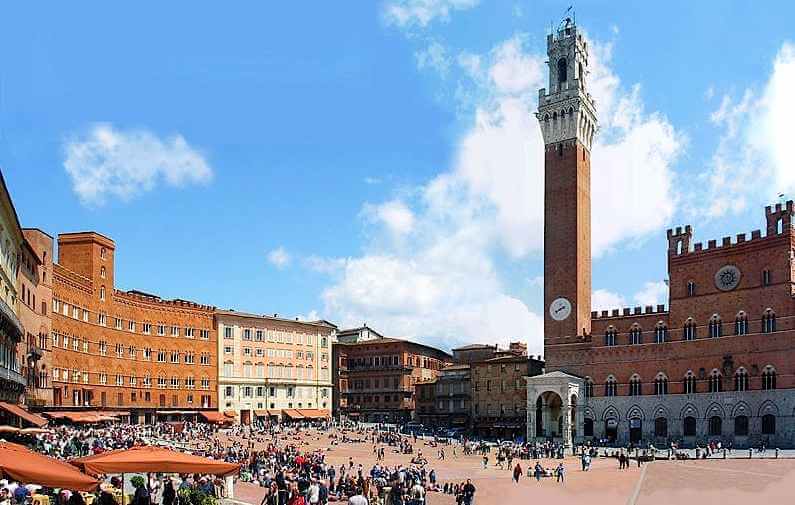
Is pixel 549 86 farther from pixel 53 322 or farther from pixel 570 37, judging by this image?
pixel 53 322

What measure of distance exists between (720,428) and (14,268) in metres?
51.4

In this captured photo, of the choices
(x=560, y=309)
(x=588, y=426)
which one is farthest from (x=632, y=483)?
(x=560, y=309)

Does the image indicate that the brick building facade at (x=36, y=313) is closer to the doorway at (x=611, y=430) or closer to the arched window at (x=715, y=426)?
the doorway at (x=611, y=430)

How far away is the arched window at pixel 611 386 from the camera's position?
72.1 m

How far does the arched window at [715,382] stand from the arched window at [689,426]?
288 centimetres

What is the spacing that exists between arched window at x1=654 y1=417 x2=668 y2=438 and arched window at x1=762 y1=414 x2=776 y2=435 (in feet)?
27.2

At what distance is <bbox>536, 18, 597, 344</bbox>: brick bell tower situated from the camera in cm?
7788

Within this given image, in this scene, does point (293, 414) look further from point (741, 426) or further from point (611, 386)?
point (741, 426)

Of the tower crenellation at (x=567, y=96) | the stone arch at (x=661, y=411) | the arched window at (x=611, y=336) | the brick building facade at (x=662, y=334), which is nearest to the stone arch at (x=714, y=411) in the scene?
the brick building facade at (x=662, y=334)

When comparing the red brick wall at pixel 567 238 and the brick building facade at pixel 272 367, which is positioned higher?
the red brick wall at pixel 567 238

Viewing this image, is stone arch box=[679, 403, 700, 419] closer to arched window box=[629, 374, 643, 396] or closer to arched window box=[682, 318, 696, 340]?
arched window box=[629, 374, 643, 396]

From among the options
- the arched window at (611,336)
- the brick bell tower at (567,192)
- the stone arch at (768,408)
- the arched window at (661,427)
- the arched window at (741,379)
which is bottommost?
the arched window at (661,427)

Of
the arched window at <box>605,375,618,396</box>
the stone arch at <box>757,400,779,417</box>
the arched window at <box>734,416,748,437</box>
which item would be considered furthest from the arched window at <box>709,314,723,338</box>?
the arched window at <box>605,375,618,396</box>

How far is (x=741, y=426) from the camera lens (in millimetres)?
63438
